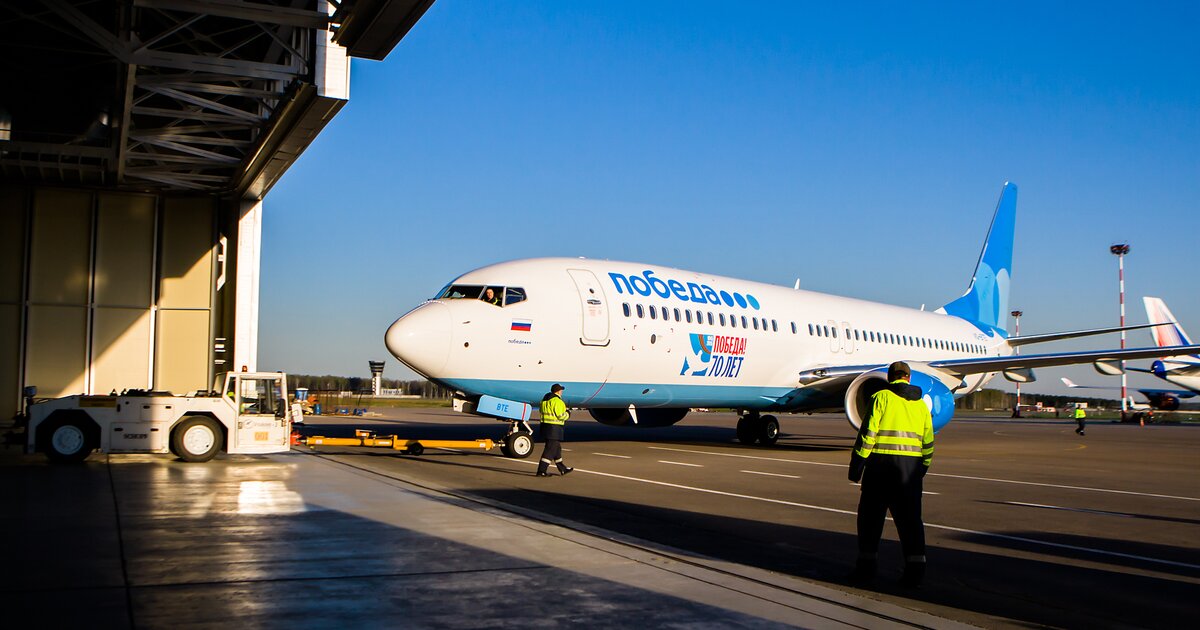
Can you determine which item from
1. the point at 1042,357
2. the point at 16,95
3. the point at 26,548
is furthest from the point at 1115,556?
the point at 16,95

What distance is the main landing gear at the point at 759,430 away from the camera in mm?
24047

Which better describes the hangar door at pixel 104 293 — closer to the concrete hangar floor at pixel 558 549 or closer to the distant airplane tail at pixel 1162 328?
the concrete hangar floor at pixel 558 549

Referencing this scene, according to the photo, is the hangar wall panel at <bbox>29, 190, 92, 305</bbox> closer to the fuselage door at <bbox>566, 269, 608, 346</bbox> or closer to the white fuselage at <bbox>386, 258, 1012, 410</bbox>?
the white fuselage at <bbox>386, 258, 1012, 410</bbox>

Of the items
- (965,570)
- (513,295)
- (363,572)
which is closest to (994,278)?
(513,295)

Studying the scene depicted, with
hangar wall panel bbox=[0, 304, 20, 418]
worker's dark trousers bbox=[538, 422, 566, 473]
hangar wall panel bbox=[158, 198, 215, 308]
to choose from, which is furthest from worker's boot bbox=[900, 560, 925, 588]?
hangar wall panel bbox=[0, 304, 20, 418]

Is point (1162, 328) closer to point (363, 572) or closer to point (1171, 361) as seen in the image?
point (1171, 361)

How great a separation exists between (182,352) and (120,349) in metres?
1.49

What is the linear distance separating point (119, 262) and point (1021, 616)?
25.4 metres

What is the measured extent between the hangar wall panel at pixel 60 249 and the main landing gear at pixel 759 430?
17.2 meters

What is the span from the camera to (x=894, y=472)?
6953mm

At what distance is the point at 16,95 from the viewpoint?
2208 cm

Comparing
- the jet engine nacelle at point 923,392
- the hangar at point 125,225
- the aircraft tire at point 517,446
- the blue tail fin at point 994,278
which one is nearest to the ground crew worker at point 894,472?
the aircraft tire at point 517,446

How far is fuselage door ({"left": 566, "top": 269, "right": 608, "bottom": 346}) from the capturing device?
17.6m

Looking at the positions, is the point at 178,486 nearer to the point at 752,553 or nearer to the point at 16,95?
the point at 752,553
